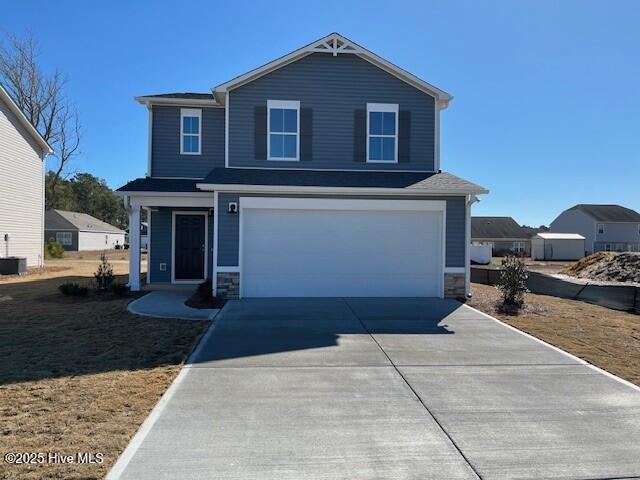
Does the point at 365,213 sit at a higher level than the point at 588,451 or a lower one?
higher

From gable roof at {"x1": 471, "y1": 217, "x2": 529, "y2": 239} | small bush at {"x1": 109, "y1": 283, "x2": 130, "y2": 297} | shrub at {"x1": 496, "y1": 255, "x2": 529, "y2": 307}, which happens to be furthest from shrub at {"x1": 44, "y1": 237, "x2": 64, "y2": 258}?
gable roof at {"x1": 471, "y1": 217, "x2": 529, "y2": 239}

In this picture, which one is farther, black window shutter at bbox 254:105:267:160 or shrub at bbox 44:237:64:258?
shrub at bbox 44:237:64:258

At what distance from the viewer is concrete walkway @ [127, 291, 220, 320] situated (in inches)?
375

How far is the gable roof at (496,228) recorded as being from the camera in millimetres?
58250

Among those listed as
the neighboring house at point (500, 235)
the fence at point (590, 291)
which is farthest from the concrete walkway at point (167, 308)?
the neighboring house at point (500, 235)

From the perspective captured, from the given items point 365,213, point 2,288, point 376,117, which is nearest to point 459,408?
point 365,213

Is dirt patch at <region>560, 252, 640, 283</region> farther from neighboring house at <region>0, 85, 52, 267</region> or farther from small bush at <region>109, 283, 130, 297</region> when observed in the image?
neighboring house at <region>0, 85, 52, 267</region>

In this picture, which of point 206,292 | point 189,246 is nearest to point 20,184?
point 189,246

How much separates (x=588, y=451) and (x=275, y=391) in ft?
10.2

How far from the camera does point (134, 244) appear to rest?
42.0 ft

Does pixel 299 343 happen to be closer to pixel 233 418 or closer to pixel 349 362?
pixel 349 362

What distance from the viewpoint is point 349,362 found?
6.40m

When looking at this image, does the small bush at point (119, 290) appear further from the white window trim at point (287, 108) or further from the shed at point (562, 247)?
the shed at point (562, 247)

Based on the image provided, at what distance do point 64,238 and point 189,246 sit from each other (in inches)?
1492
